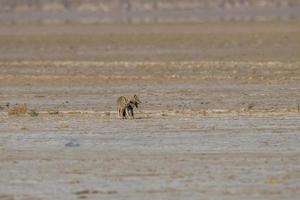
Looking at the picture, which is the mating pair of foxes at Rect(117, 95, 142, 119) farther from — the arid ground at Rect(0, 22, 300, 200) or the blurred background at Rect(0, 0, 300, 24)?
the blurred background at Rect(0, 0, 300, 24)

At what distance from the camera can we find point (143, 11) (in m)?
82.0

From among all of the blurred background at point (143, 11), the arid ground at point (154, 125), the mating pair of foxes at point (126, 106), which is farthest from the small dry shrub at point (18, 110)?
the blurred background at point (143, 11)

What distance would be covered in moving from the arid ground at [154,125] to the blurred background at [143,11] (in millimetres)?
27890

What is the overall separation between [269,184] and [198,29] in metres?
45.4

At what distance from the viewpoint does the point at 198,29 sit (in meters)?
59.6

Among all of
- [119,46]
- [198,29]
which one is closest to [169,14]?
[198,29]

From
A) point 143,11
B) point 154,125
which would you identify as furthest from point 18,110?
point 143,11

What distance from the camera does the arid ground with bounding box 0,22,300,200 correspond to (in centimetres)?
1452

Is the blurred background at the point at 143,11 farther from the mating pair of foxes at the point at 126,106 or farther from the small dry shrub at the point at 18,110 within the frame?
the mating pair of foxes at the point at 126,106

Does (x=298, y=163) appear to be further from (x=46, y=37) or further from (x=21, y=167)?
(x=46, y=37)

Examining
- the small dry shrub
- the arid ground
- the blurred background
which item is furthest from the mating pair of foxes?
the blurred background

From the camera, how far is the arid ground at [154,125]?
14.5 m

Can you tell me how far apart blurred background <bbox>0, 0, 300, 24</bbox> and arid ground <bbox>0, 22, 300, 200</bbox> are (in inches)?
1098

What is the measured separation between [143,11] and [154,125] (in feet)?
202
